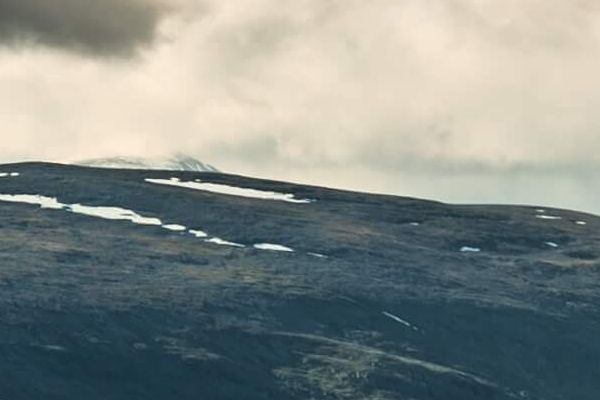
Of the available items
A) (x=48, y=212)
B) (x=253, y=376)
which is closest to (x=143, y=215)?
(x=48, y=212)

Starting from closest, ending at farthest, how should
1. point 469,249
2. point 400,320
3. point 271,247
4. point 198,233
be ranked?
1. point 400,320
2. point 271,247
3. point 198,233
4. point 469,249

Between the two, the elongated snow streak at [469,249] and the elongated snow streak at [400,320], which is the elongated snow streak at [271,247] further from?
the elongated snow streak at [400,320]

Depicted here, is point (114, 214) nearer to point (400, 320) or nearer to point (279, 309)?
point (279, 309)

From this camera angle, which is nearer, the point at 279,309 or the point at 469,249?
the point at 279,309

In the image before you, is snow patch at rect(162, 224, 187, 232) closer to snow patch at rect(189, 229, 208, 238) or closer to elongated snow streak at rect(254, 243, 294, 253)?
snow patch at rect(189, 229, 208, 238)

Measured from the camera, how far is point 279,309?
489ft

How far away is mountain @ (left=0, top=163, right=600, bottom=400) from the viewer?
127m

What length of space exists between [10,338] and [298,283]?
3824 cm

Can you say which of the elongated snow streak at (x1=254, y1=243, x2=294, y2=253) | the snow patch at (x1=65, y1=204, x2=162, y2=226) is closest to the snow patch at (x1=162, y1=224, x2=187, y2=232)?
the snow patch at (x1=65, y1=204, x2=162, y2=226)

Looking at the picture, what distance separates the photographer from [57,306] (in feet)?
458

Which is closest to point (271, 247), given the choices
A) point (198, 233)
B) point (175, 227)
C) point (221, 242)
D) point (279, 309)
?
point (221, 242)

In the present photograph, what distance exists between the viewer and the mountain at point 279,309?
127062 millimetres

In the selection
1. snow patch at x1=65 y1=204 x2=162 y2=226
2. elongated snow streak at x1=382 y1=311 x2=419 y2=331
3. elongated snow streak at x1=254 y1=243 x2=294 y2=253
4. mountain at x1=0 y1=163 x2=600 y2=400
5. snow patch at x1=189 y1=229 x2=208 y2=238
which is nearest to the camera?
mountain at x1=0 y1=163 x2=600 y2=400

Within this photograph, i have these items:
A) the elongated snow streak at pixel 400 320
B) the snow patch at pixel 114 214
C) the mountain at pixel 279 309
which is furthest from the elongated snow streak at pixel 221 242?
the elongated snow streak at pixel 400 320
